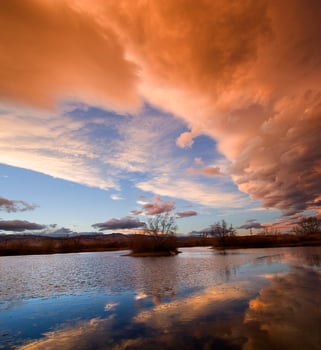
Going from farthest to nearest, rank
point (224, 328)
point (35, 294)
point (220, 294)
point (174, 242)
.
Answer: point (174, 242) → point (35, 294) → point (220, 294) → point (224, 328)

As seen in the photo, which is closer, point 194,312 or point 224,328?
point 224,328

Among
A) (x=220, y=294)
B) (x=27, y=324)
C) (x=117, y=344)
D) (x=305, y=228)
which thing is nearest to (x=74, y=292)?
(x=27, y=324)

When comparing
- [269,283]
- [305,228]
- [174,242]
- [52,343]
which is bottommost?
[52,343]

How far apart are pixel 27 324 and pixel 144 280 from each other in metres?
13.1

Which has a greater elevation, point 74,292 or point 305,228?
point 305,228

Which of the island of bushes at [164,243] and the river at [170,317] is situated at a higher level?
the island of bushes at [164,243]

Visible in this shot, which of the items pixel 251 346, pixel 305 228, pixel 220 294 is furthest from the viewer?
pixel 305 228

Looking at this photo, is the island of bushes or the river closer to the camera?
the river

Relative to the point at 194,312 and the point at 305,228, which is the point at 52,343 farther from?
the point at 305,228

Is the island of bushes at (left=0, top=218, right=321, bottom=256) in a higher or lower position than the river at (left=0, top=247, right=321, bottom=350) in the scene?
higher

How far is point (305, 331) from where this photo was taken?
9.48m

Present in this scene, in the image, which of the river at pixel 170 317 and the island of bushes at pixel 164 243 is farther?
the island of bushes at pixel 164 243

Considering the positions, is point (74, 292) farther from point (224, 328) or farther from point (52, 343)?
point (224, 328)

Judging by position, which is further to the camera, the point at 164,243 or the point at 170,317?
the point at 164,243
